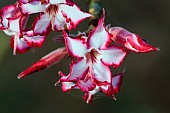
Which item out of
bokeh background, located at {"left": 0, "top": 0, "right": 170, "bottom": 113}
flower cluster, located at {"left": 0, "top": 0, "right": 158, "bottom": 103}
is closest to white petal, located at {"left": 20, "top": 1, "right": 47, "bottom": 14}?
flower cluster, located at {"left": 0, "top": 0, "right": 158, "bottom": 103}

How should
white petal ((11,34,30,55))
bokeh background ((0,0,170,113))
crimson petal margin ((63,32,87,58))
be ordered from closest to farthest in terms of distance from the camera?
crimson petal margin ((63,32,87,58)), white petal ((11,34,30,55)), bokeh background ((0,0,170,113))

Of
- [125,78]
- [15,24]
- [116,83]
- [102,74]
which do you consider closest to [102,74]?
[102,74]

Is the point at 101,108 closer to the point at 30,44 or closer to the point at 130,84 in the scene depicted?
the point at 130,84

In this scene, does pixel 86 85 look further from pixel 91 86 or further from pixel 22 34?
pixel 22 34

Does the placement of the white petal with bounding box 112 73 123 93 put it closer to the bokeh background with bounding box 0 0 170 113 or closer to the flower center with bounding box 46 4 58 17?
the flower center with bounding box 46 4 58 17

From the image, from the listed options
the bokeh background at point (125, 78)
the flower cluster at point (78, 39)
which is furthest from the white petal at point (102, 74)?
the bokeh background at point (125, 78)
